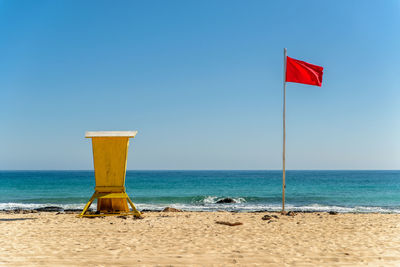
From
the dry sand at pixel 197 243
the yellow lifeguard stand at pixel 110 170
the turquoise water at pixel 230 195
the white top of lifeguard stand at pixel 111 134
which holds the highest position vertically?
the white top of lifeguard stand at pixel 111 134

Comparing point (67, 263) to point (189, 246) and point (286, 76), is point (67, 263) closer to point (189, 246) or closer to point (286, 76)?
point (189, 246)

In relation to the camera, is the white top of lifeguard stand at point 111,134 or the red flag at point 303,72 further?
the red flag at point 303,72

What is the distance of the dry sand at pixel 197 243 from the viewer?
590 centimetres

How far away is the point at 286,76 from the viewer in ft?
39.3

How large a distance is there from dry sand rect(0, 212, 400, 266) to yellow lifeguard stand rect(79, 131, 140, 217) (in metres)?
Answer: 1.01

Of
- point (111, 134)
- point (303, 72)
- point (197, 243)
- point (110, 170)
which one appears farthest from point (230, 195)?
point (197, 243)

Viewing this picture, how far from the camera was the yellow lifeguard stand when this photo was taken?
11.4 meters

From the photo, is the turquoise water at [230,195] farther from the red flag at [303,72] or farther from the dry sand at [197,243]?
the dry sand at [197,243]

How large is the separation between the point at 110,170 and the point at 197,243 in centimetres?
521

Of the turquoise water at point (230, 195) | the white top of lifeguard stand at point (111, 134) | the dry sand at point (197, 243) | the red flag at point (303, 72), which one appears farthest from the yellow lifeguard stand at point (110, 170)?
the turquoise water at point (230, 195)

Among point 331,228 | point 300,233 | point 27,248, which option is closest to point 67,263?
point 27,248

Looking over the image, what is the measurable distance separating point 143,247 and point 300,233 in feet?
13.1

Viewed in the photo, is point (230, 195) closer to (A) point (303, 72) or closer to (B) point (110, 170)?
(A) point (303, 72)

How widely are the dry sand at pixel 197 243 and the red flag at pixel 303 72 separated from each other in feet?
15.6
